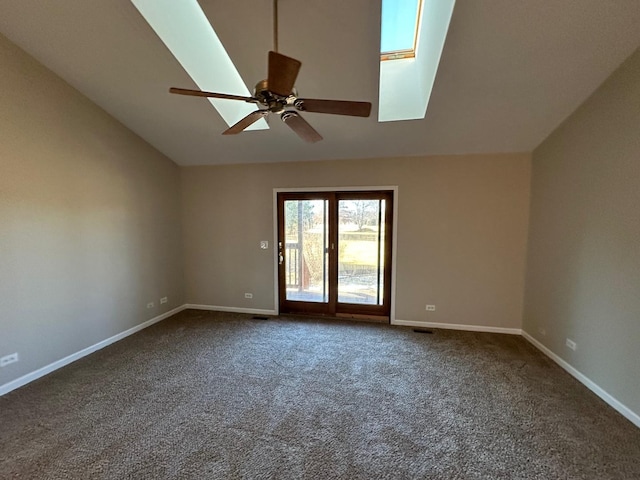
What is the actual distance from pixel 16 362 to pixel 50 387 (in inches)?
15.7

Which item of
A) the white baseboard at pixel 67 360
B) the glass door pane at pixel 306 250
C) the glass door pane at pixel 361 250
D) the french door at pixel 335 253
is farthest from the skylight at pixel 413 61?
the white baseboard at pixel 67 360

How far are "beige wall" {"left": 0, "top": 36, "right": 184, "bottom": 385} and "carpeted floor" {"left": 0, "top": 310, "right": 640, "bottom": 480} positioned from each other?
49 cm

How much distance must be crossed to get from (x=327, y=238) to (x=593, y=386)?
336cm

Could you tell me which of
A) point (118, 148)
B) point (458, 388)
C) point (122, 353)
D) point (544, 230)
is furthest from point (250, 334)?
point (544, 230)

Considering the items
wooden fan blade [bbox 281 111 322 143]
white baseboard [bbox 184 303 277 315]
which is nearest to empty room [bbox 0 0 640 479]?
wooden fan blade [bbox 281 111 322 143]

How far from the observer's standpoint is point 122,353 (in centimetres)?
334

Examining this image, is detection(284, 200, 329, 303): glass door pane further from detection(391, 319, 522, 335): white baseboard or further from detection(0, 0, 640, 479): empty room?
detection(391, 319, 522, 335): white baseboard

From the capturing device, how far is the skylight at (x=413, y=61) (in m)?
2.49

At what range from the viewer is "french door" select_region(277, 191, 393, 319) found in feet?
14.2

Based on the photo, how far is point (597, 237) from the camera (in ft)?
8.52

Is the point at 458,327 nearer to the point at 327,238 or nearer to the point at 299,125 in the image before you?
the point at 327,238

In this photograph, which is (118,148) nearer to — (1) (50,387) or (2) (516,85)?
(1) (50,387)

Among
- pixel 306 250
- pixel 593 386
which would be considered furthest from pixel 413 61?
pixel 593 386

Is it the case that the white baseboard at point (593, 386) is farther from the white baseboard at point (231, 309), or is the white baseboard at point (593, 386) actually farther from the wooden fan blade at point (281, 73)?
the white baseboard at point (231, 309)
